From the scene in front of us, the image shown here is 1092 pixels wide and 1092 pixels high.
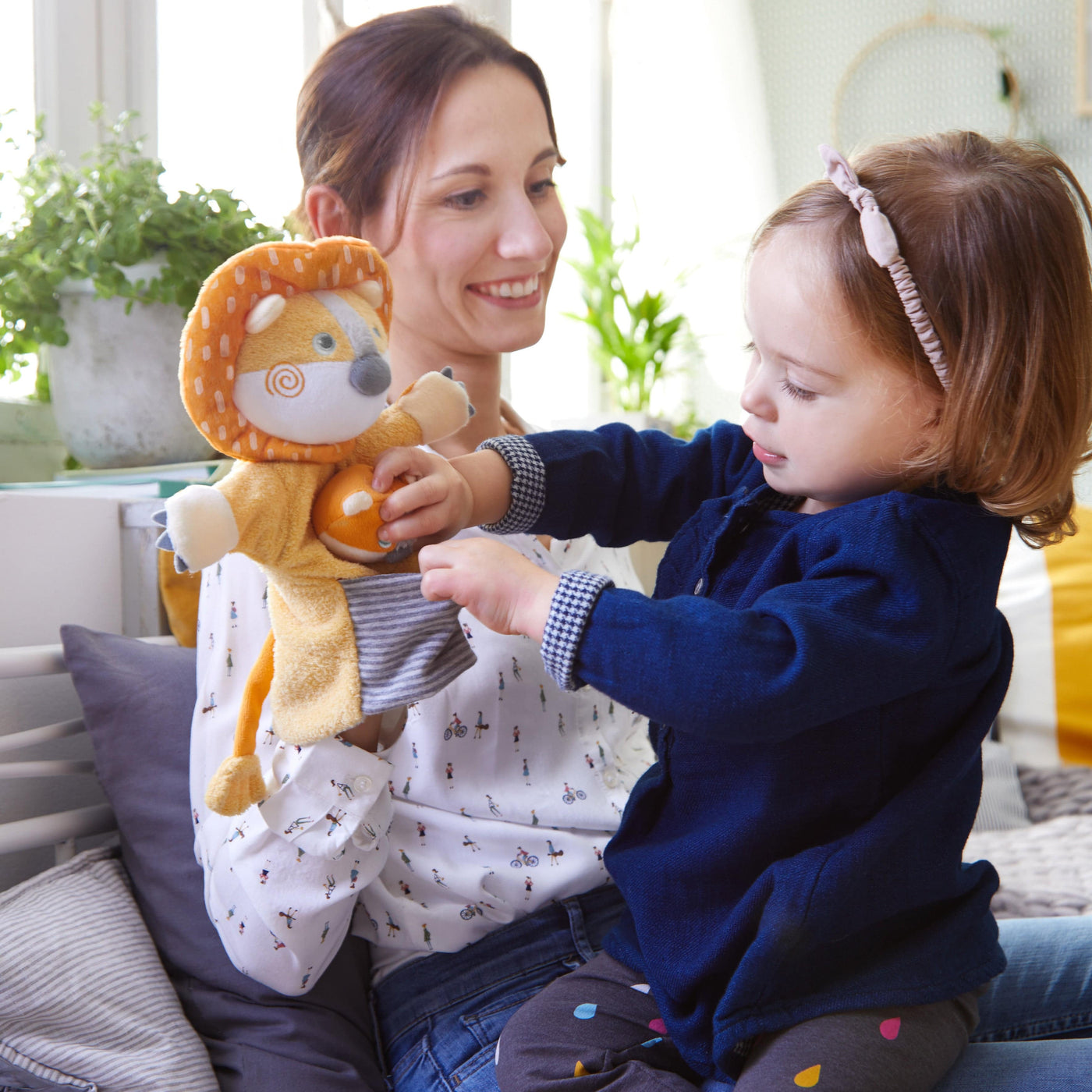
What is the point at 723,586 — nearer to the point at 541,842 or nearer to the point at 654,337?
the point at 541,842

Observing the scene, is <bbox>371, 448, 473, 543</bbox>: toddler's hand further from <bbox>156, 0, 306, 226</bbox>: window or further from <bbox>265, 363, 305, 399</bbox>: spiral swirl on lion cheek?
<bbox>156, 0, 306, 226</bbox>: window

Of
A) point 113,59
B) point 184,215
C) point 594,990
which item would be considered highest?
point 113,59

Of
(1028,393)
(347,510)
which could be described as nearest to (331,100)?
(347,510)

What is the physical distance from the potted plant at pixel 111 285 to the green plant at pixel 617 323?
1519 mm

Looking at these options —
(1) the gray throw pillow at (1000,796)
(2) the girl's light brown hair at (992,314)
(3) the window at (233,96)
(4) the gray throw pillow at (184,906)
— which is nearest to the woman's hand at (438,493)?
(2) the girl's light brown hair at (992,314)

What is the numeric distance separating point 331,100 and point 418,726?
63 centimetres

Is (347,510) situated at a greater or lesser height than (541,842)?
greater

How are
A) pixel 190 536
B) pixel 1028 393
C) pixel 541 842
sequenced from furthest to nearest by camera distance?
pixel 541 842 < pixel 1028 393 < pixel 190 536

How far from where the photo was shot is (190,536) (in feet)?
1.82

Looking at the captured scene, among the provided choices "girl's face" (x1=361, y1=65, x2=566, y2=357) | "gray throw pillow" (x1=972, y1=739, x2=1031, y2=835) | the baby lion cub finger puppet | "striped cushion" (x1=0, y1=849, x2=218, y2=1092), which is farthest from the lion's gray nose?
"gray throw pillow" (x1=972, y1=739, x2=1031, y2=835)

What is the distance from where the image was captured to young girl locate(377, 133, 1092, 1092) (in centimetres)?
65

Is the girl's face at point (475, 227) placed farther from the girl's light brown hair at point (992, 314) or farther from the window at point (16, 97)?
the window at point (16, 97)

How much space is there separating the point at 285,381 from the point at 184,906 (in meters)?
0.56

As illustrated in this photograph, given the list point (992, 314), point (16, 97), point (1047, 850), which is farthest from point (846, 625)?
point (16, 97)
